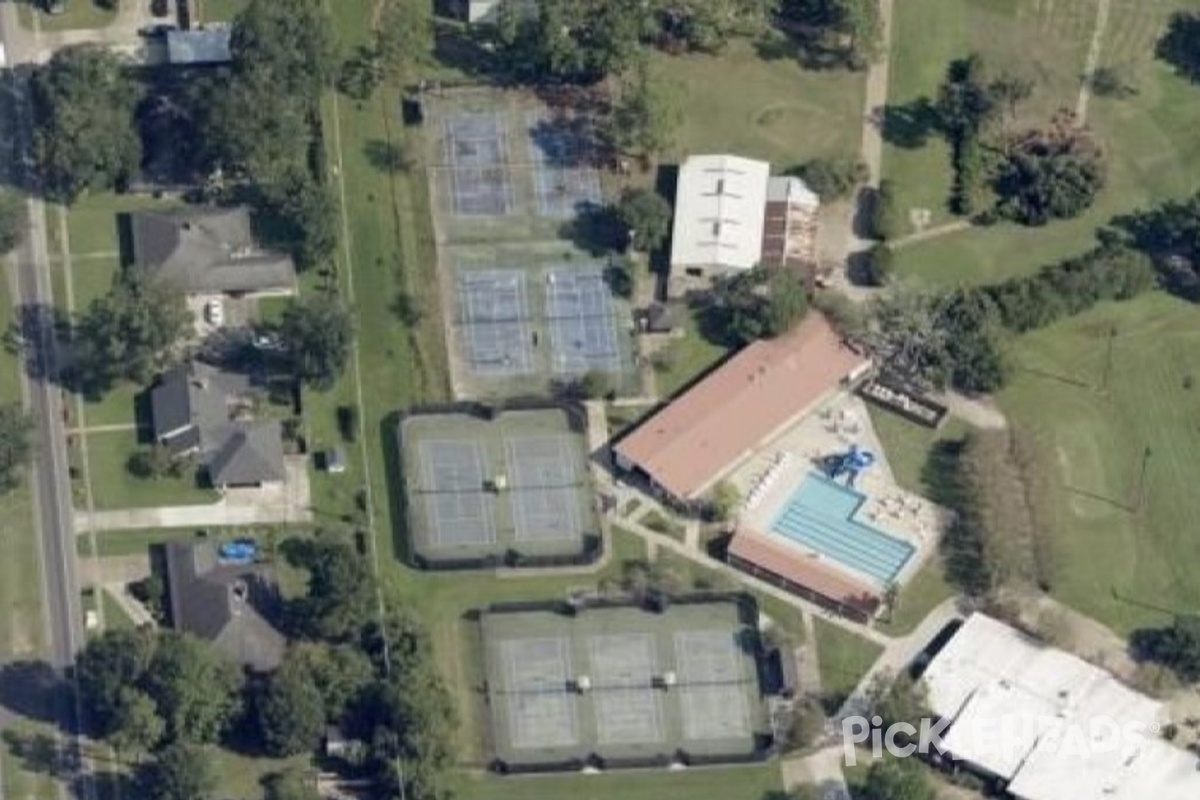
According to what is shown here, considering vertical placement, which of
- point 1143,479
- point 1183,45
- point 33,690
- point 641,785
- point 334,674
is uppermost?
point 1183,45

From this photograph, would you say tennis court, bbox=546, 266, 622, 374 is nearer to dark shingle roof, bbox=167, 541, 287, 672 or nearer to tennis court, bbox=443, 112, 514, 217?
tennis court, bbox=443, 112, 514, 217

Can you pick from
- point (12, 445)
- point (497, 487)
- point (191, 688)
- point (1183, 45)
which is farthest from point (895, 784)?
point (1183, 45)

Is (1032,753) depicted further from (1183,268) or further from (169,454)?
(169,454)

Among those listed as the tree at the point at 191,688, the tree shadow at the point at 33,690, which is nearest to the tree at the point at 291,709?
the tree at the point at 191,688

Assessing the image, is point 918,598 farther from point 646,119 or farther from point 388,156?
point 388,156

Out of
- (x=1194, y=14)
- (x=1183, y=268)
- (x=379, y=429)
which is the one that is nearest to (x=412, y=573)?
(x=379, y=429)

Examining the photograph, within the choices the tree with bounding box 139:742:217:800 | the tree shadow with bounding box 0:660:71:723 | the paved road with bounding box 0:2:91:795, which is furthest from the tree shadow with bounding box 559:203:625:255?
the tree shadow with bounding box 0:660:71:723
